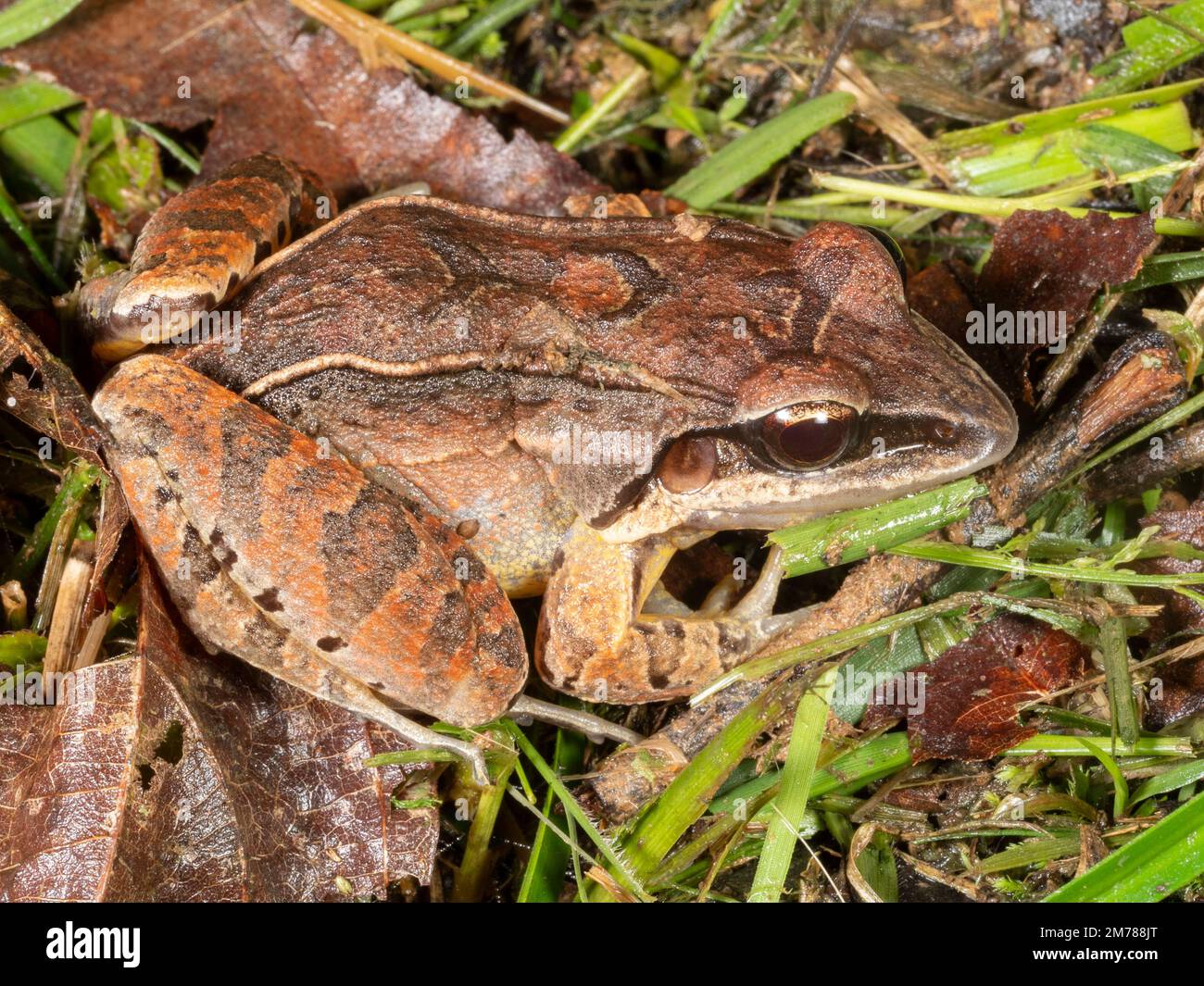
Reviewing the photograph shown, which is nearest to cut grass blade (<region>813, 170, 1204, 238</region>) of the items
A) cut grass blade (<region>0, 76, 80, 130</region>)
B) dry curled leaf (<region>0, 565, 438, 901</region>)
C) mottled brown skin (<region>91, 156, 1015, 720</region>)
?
mottled brown skin (<region>91, 156, 1015, 720</region>)

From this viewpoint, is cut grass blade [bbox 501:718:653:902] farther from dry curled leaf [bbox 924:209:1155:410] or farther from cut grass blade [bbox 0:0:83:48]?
cut grass blade [bbox 0:0:83:48]

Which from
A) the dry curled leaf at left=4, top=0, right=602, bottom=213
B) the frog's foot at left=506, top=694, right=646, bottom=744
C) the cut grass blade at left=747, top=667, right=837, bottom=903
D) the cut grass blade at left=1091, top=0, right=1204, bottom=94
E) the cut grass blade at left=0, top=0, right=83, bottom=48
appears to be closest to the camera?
the cut grass blade at left=747, top=667, right=837, bottom=903

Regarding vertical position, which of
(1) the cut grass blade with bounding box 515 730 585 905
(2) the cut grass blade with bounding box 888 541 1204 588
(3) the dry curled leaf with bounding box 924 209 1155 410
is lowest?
(1) the cut grass blade with bounding box 515 730 585 905

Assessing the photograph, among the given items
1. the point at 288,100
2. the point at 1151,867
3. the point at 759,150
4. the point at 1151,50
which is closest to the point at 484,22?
the point at 288,100

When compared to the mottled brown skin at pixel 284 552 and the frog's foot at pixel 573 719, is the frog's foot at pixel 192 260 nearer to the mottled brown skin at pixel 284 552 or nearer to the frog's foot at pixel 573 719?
the mottled brown skin at pixel 284 552

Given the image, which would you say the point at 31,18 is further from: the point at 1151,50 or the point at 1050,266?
the point at 1151,50

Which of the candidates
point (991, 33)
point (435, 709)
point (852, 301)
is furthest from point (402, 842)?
point (991, 33)
